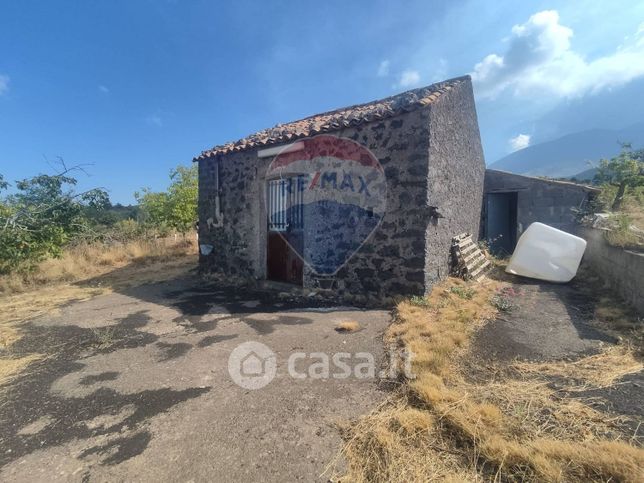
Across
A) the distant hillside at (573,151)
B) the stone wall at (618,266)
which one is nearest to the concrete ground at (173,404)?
the stone wall at (618,266)

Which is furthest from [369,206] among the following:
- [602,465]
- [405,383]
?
[602,465]

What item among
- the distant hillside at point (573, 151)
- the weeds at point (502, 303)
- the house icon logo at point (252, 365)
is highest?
the distant hillside at point (573, 151)

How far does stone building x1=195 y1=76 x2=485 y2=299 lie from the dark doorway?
11.8 ft

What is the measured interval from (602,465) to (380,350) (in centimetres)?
199

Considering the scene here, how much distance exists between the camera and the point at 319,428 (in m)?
2.19

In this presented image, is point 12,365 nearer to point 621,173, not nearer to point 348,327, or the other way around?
point 348,327

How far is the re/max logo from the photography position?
17.4 ft

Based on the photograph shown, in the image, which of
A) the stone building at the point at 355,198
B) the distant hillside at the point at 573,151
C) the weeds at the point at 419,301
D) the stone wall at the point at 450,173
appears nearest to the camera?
the weeds at the point at 419,301

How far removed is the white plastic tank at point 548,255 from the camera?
246 inches

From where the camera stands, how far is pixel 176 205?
14500 mm

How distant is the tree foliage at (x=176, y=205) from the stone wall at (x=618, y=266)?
48.9ft

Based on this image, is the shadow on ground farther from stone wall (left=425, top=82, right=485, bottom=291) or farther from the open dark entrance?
stone wall (left=425, top=82, right=485, bottom=291)

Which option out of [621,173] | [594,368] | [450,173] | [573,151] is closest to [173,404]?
[594,368]

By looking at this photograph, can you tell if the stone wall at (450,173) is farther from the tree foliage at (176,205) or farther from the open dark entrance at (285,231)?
the tree foliage at (176,205)
